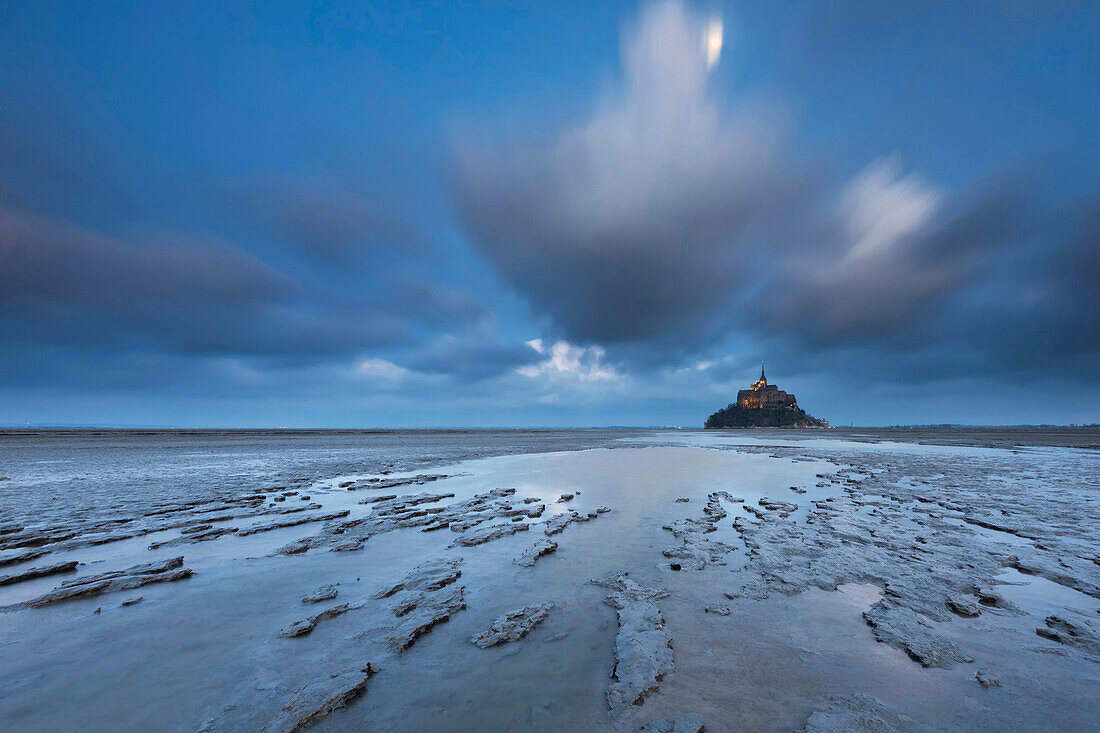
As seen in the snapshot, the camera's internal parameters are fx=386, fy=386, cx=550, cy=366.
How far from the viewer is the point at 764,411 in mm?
173250

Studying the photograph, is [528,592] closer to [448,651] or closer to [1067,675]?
[448,651]

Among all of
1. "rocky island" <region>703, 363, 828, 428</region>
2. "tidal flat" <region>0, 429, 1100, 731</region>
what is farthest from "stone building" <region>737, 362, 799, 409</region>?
"tidal flat" <region>0, 429, 1100, 731</region>

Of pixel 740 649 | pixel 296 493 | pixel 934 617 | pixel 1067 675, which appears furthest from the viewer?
pixel 296 493

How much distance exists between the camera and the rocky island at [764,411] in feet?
556

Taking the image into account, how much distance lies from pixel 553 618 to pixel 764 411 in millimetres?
194214

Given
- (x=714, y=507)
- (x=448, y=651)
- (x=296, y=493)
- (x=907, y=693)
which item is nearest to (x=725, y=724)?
(x=907, y=693)

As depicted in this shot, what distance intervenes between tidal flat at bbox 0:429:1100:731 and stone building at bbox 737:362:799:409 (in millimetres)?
185722

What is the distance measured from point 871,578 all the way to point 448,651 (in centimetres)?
702

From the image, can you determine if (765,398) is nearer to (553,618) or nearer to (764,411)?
(764,411)

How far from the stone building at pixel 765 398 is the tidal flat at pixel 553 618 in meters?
186

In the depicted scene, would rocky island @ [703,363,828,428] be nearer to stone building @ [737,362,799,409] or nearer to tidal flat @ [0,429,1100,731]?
stone building @ [737,362,799,409]

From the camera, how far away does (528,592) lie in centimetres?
625

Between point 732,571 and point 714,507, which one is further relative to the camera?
Result: point 714,507

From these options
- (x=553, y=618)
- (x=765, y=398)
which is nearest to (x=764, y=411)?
(x=765, y=398)
